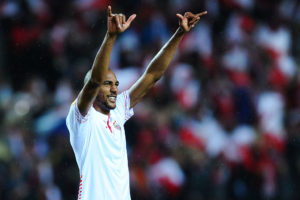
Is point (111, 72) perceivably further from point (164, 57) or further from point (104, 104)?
point (164, 57)

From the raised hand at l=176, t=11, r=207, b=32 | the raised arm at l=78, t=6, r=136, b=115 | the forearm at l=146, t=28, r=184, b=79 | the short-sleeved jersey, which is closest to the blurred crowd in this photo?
the forearm at l=146, t=28, r=184, b=79

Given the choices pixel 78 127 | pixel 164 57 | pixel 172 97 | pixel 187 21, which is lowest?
pixel 172 97

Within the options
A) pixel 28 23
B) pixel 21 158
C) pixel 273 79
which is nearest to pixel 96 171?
pixel 21 158

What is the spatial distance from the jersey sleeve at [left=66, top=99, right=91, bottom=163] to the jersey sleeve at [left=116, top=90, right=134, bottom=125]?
0.50m

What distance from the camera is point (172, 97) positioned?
9.29 m

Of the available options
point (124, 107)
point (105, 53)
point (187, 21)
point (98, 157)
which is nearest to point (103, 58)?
point (105, 53)

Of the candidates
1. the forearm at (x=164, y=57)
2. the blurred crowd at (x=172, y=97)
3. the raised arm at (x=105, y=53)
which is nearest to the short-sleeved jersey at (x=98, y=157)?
the raised arm at (x=105, y=53)

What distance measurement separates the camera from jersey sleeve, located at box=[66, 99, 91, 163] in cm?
407

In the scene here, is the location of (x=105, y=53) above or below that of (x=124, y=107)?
above

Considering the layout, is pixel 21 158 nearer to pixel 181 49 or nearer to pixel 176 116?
pixel 176 116

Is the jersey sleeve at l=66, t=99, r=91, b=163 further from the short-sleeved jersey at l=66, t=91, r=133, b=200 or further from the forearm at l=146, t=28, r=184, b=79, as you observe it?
the forearm at l=146, t=28, r=184, b=79

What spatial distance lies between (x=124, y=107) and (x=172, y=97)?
464 centimetres

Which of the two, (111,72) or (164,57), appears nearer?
(111,72)

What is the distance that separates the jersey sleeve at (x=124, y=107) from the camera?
4633 millimetres
